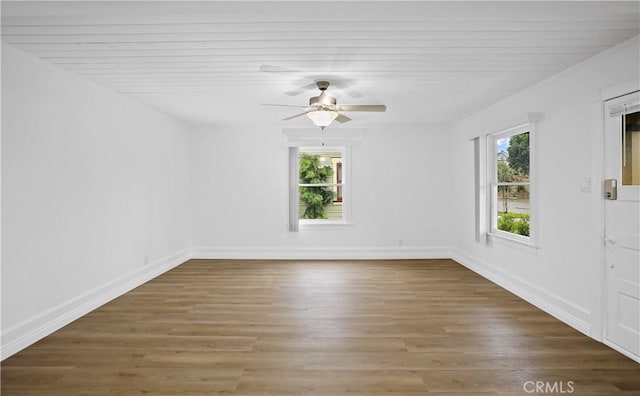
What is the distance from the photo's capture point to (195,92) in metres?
3.85

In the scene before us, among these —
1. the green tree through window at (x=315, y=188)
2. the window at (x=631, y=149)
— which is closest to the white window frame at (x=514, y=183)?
the window at (x=631, y=149)

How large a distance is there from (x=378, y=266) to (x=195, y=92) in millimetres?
3574

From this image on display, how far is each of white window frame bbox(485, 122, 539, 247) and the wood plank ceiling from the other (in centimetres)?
60

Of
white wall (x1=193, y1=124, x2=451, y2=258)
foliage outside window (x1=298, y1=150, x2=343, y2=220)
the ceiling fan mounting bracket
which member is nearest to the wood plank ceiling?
the ceiling fan mounting bracket

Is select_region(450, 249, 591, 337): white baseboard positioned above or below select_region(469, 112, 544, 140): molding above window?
below

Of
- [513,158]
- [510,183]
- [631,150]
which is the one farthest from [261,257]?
[631,150]

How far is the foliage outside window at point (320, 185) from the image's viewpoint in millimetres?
6020

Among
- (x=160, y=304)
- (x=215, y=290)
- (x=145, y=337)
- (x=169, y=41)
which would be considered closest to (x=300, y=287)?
(x=215, y=290)

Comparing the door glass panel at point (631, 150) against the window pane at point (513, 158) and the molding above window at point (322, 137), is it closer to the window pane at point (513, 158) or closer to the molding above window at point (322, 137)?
the window pane at point (513, 158)

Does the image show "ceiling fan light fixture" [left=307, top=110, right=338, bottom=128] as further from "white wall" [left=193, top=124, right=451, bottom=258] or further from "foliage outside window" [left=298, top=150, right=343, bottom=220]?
"foliage outside window" [left=298, top=150, right=343, bottom=220]

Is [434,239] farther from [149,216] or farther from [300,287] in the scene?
[149,216]

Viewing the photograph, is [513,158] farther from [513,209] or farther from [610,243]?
[610,243]

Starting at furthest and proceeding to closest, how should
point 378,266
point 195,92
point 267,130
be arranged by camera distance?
point 267,130, point 378,266, point 195,92

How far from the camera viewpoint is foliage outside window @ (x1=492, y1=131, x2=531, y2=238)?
404 cm
